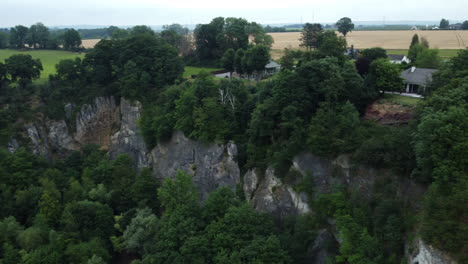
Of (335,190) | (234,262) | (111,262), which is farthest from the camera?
(111,262)

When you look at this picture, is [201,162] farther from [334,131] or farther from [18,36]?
[18,36]

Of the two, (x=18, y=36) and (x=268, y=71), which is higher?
(x=18, y=36)

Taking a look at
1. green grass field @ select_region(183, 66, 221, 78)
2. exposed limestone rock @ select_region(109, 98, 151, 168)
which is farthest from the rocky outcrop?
green grass field @ select_region(183, 66, 221, 78)

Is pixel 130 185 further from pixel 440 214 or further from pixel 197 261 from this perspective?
pixel 440 214

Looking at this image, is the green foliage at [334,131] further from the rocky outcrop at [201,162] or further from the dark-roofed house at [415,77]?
the dark-roofed house at [415,77]

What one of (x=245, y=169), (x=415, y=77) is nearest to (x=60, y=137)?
(x=245, y=169)

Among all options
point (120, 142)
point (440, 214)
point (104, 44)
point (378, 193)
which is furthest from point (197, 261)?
point (104, 44)
